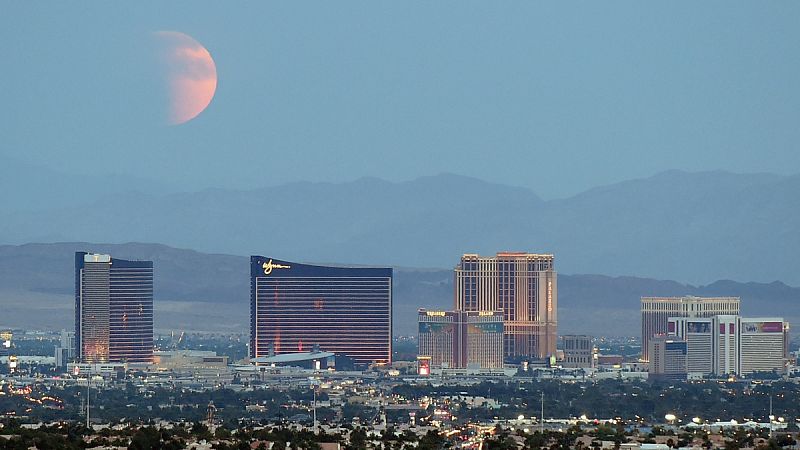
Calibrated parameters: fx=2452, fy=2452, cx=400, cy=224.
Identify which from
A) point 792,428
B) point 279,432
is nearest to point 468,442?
point 279,432

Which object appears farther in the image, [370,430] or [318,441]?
[370,430]

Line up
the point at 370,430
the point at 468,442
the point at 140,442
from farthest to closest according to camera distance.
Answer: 1. the point at 370,430
2. the point at 468,442
3. the point at 140,442

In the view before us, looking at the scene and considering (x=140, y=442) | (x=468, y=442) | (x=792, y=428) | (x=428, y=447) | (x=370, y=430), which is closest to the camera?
(x=140, y=442)

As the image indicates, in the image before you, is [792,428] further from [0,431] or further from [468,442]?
[0,431]

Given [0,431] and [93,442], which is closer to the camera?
[93,442]

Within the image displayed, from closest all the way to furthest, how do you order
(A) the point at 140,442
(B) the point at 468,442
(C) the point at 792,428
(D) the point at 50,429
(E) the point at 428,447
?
1. (A) the point at 140,442
2. (E) the point at 428,447
3. (D) the point at 50,429
4. (B) the point at 468,442
5. (C) the point at 792,428

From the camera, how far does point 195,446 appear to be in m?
131

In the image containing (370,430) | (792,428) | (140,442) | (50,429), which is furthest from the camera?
(792,428)

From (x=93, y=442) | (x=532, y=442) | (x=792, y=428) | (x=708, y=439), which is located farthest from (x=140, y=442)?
(x=792, y=428)

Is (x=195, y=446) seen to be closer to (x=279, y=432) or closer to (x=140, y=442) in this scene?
(x=140, y=442)

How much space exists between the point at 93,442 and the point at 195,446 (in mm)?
5429

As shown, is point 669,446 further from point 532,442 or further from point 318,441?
point 318,441

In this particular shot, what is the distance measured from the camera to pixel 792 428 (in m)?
193

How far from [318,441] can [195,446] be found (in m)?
10.3
